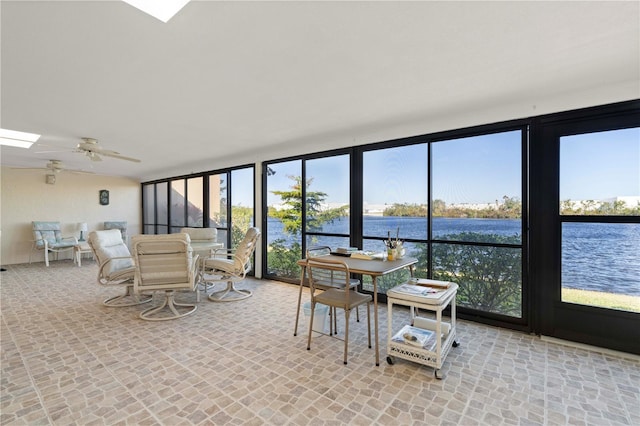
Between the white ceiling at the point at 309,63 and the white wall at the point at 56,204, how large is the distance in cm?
529

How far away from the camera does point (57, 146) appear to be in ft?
16.4

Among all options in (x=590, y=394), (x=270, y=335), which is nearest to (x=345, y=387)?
(x=270, y=335)

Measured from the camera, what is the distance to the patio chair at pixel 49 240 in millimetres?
7109

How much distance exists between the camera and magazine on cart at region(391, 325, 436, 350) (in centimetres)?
246

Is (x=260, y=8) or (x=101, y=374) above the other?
(x=260, y=8)

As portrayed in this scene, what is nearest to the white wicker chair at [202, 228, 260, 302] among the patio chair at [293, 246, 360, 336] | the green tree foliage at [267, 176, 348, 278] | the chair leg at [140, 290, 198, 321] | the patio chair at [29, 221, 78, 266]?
the chair leg at [140, 290, 198, 321]

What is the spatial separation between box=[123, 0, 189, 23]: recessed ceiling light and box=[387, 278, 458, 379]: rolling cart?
8.20 ft

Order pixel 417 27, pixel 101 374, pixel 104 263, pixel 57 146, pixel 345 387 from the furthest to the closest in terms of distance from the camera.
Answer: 1. pixel 57 146
2. pixel 104 263
3. pixel 101 374
4. pixel 345 387
5. pixel 417 27

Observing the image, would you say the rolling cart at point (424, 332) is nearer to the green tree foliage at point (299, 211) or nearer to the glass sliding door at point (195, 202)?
the green tree foliage at point (299, 211)

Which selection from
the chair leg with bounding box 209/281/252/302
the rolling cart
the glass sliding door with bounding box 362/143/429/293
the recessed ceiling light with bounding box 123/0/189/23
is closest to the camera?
the recessed ceiling light with bounding box 123/0/189/23

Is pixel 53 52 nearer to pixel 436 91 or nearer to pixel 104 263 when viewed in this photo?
pixel 104 263

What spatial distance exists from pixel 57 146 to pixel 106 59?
408 cm

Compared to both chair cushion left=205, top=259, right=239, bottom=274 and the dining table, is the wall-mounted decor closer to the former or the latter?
chair cushion left=205, top=259, right=239, bottom=274

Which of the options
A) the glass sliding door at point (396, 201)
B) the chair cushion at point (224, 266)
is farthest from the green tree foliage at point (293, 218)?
the chair cushion at point (224, 266)
